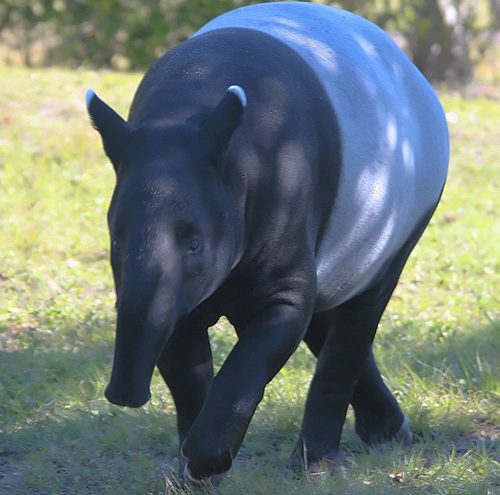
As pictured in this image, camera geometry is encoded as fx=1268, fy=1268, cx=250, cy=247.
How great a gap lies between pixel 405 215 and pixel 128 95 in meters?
6.83

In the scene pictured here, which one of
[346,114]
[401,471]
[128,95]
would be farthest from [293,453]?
[128,95]

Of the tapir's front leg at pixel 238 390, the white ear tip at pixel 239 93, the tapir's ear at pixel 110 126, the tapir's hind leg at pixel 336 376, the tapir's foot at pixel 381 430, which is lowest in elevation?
the tapir's foot at pixel 381 430

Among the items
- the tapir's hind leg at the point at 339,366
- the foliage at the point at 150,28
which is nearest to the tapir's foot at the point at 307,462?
the tapir's hind leg at the point at 339,366

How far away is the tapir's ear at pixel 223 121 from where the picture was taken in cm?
356

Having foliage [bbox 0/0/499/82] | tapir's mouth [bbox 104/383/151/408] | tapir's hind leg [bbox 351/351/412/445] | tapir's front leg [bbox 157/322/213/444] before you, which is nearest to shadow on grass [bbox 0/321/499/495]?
tapir's hind leg [bbox 351/351/412/445]

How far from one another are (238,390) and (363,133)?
3.35 feet

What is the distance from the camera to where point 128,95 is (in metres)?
11.2

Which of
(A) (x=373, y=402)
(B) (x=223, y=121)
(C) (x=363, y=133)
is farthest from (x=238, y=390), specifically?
(A) (x=373, y=402)

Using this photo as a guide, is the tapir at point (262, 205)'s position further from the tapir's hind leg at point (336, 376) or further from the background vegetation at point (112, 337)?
the background vegetation at point (112, 337)

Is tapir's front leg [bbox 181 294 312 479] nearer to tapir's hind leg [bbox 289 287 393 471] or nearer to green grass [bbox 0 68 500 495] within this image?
green grass [bbox 0 68 500 495]

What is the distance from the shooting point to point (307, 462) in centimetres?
481

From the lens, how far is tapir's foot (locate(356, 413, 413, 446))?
5172 mm

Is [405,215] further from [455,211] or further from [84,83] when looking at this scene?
[84,83]

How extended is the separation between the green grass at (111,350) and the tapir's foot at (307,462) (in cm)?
6
